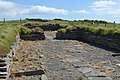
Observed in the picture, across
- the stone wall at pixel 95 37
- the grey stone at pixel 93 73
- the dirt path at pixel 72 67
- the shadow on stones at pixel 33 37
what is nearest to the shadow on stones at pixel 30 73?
the dirt path at pixel 72 67

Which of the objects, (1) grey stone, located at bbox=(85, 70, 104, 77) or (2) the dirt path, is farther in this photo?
(1) grey stone, located at bbox=(85, 70, 104, 77)

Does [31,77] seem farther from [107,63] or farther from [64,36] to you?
[64,36]

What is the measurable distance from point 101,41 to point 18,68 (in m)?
11.6

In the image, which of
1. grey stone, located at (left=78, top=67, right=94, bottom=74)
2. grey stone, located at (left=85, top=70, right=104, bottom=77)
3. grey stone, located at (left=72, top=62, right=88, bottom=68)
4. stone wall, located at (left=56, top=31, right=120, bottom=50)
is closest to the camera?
grey stone, located at (left=85, top=70, right=104, bottom=77)

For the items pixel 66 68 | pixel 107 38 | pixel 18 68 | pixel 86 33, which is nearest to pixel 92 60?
pixel 66 68

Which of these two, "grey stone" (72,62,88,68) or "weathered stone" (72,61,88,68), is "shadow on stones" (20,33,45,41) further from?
"grey stone" (72,62,88,68)

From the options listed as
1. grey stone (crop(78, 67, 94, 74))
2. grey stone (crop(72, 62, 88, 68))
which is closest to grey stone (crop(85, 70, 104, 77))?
grey stone (crop(78, 67, 94, 74))

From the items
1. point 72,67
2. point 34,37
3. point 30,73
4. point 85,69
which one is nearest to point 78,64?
point 72,67

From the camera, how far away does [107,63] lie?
13.9m

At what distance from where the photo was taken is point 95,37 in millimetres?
24391

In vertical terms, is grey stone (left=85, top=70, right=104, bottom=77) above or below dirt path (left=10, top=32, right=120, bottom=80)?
above

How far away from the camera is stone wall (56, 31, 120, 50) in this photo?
1990 centimetres

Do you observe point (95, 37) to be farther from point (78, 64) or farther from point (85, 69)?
point (85, 69)

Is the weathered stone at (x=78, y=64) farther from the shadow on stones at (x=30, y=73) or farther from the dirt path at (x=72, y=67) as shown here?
the shadow on stones at (x=30, y=73)
